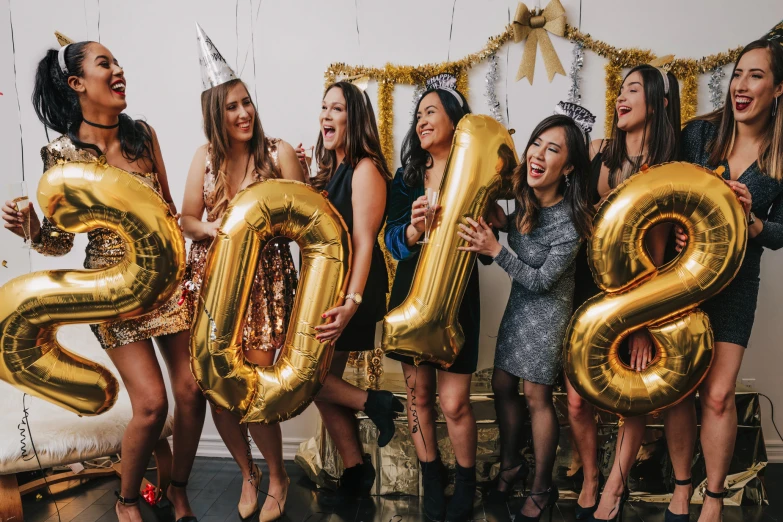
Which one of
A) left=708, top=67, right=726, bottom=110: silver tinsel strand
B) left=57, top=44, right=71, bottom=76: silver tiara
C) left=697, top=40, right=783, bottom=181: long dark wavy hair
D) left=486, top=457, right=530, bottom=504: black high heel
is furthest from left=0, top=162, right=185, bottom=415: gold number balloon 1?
left=708, top=67, right=726, bottom=110: silver tinsel strand

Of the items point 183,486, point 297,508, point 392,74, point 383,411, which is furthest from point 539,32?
point 183,486

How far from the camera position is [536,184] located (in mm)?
1772

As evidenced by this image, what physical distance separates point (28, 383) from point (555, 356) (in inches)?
64.4

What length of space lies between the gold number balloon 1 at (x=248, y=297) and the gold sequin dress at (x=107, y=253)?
0.21 m

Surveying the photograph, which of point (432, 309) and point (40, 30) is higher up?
point (40, 30)

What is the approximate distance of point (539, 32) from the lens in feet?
7.76

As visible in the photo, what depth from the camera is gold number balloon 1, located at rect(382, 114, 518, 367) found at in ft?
5.65

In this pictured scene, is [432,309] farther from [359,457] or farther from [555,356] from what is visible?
[359,457]

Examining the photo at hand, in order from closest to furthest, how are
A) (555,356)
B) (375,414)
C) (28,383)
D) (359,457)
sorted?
(28,383)
(555,356)
(375,414)
(359,457)

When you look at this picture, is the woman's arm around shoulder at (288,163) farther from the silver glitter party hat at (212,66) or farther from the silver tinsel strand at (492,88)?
the silver tinsel strand at (492,88)

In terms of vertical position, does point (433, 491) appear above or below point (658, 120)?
below

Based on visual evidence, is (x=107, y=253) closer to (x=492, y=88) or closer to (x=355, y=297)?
(x=355, y=297)

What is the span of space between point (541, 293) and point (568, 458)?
76 cm

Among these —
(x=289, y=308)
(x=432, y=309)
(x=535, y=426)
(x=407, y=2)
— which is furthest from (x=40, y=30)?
(x=535, y=426)
